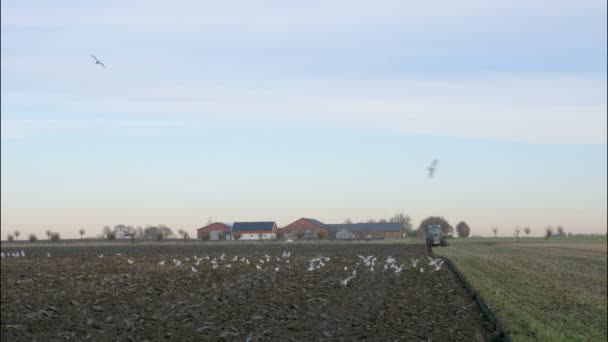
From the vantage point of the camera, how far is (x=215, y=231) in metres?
10.5

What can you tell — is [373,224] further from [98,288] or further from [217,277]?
[217,277]

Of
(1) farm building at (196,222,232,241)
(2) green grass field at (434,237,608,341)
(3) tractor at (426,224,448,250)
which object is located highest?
(3) tractor at (426,224,448,250)

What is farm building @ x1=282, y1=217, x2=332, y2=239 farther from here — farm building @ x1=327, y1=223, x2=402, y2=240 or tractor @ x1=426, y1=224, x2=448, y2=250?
tractor @ x1=426, y1=224, x2=448, y2=250

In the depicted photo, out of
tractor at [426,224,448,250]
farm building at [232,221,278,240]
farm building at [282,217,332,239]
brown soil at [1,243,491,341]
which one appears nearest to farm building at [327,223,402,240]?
farm building at [282,217,332,239]

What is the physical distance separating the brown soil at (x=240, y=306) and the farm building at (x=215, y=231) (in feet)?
32.2

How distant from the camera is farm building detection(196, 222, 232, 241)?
33.1 feet

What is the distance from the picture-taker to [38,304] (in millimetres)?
31562

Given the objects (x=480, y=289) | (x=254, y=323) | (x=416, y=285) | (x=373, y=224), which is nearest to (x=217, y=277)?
(x=416, y=285)

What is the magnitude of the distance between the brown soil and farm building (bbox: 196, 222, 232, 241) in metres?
9.83

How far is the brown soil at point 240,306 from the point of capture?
876 inches

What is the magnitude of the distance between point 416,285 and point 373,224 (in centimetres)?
2377

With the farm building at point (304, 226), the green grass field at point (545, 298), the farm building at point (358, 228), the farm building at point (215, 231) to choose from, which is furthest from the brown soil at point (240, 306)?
the farm building at point (304, 226)

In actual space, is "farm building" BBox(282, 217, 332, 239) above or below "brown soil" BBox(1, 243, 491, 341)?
above

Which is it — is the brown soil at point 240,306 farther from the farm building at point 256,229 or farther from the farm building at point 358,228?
the farm building at point 256,229
